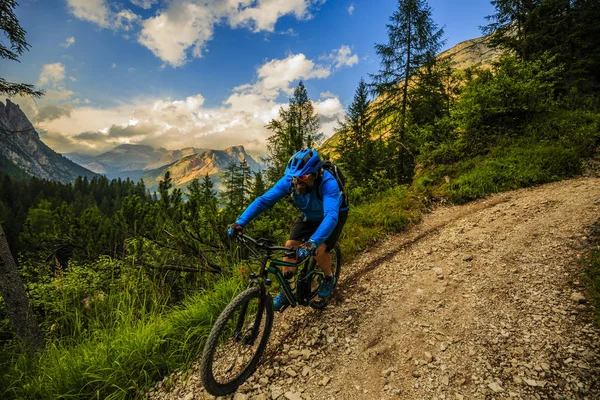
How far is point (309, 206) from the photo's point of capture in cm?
380

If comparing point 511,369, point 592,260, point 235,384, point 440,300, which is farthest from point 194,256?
point 592,260

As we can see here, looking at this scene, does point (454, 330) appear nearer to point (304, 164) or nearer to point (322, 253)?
point (322, 253)

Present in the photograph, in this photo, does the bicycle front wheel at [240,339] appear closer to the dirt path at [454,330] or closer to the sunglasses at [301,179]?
the dirt path at [454,330]

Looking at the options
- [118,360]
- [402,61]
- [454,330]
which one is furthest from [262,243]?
[402,61]

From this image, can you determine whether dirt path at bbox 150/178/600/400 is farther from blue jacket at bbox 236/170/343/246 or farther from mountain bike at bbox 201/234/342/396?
blue jacket at bbox 236/170/343/246

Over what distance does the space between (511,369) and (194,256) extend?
19.9ft

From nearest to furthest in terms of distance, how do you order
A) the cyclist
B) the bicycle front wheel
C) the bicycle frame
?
the bicycle front wheel, the bicycle frame, the cyclist

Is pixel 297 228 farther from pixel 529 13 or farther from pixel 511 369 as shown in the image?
pixel 529 13

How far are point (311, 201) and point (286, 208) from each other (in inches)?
203

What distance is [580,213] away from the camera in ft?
17.7

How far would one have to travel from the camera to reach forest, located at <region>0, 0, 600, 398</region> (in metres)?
3.40

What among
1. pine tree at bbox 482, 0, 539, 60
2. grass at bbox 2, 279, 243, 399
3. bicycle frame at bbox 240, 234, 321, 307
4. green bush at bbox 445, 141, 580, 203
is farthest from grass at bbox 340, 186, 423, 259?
pine tree at bbox 482, 0, 539, 60

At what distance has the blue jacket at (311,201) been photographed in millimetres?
3359

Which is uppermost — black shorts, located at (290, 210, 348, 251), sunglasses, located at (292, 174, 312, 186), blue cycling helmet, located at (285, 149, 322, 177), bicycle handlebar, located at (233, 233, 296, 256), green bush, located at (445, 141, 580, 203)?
blue cycling helmet, located at (285, 149, 322, 177)
